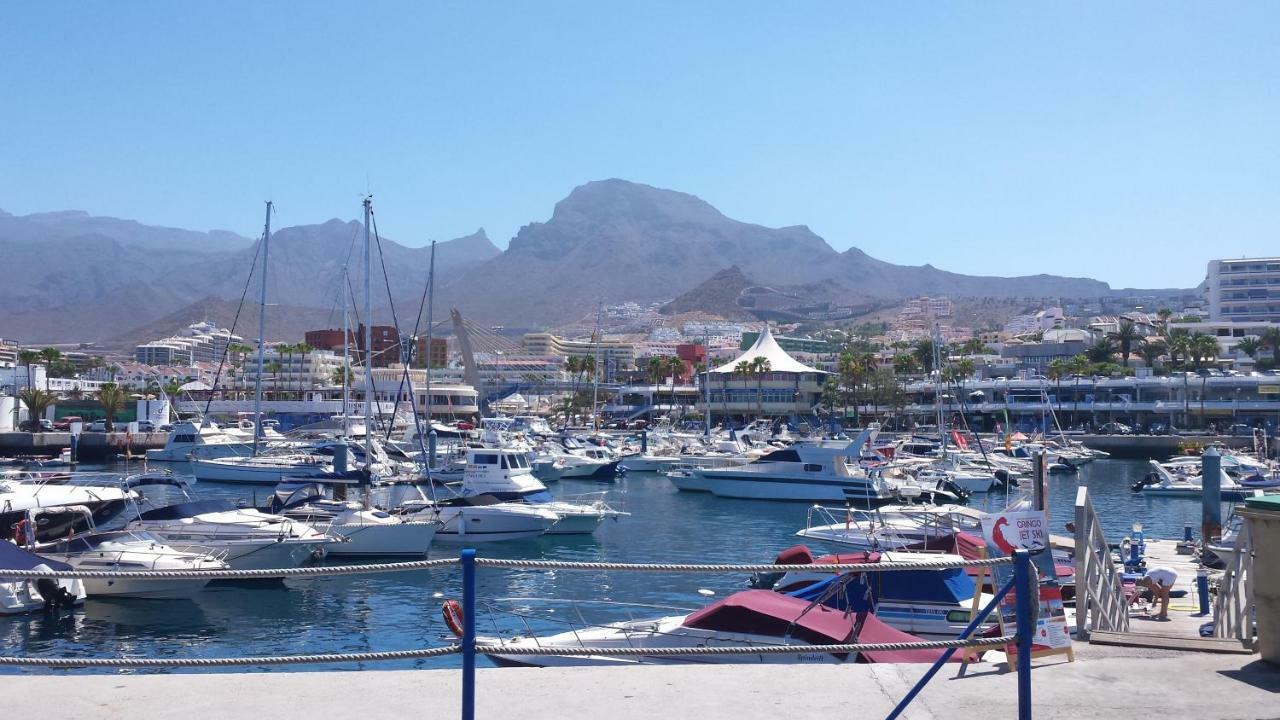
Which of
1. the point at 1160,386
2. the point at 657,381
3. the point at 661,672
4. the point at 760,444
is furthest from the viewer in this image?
the point at 657,381

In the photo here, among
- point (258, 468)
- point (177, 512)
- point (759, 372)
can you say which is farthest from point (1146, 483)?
point (759, 372)

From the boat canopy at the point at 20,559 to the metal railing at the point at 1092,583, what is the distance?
20732 mm

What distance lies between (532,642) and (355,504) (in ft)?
65.4

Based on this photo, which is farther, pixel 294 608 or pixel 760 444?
pixel 760 444

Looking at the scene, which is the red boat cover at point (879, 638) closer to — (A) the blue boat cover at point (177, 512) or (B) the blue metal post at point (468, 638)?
(B) the blue metal post at point (468, 638)

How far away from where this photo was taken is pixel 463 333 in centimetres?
12562

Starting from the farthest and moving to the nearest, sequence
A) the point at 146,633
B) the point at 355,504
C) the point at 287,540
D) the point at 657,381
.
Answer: the point at 657,381, the point at 355,504, the point at 287,540, the point at 146,633

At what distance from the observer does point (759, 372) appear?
118 m

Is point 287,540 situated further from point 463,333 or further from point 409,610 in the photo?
point 463,333

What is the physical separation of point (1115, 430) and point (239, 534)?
3556 inches

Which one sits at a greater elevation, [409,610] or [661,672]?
[661,672]

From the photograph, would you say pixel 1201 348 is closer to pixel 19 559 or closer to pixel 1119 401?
pixel 1119 401

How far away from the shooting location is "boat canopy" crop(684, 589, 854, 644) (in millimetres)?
14656

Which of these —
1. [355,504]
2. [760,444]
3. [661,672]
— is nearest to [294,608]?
[355,504]
